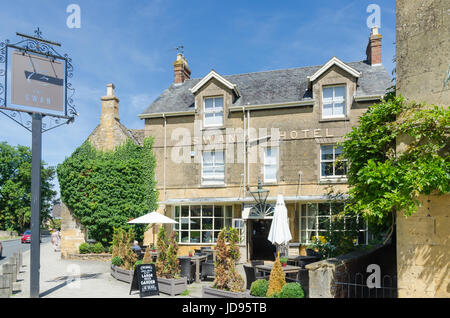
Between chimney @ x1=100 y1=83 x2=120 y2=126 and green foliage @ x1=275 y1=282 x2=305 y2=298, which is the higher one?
chimney @ x1=100 y1=83 x2=120 y2=126

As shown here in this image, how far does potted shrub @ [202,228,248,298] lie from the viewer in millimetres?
9891

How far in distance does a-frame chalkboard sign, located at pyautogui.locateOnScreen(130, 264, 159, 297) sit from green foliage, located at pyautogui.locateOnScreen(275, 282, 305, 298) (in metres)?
3.88

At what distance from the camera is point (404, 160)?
23.7 feet

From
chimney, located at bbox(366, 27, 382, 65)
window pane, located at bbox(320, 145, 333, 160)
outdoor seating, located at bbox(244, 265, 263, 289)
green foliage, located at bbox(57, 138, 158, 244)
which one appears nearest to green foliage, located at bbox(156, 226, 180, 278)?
outdoor seating, located at bbox(244, 265, 263, 289)

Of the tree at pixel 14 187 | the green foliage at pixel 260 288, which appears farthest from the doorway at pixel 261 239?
the tree at pixel 14 187

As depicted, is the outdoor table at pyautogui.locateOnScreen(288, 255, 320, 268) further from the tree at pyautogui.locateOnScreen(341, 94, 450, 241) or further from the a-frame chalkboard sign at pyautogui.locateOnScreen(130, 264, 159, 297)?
the tree at pyautogui.locateOnScreen(341, 94, 450, 241)

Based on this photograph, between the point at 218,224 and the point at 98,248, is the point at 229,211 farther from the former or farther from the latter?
the point at 98,248

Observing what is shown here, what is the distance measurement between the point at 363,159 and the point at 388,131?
0.90 meters

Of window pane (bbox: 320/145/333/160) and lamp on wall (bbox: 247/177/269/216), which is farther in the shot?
window pane (bbox: 320/145/333/160)

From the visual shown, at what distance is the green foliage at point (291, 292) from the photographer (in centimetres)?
859

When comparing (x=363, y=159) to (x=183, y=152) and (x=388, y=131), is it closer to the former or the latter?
(x=388, y=131)

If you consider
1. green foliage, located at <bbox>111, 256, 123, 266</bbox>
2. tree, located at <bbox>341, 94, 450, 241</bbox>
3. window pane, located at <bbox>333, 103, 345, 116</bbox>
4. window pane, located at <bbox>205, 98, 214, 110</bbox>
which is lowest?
green foliage, located at <bbox>111, 256, 123, 266</bbox>

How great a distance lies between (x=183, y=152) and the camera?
22062mm
